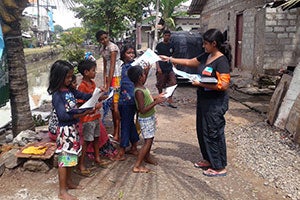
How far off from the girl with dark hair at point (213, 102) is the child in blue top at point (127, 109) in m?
0.89

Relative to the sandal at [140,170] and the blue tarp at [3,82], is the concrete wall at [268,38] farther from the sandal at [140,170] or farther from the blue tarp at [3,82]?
the blue tarp at [3,82]

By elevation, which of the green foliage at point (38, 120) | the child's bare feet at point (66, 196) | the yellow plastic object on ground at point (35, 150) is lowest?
the child's bare feet at point (66, 196)

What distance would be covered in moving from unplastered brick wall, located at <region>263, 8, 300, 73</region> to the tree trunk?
7.16 m

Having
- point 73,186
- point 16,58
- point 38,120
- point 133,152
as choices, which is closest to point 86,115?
point 73,186

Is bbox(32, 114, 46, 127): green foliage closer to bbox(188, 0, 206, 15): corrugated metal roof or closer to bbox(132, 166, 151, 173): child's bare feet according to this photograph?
bbox(132, 166, 151, 173): child's bare feet

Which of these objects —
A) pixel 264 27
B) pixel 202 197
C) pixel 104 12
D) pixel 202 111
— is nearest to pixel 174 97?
pixel 264 27

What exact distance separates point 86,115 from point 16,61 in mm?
1695

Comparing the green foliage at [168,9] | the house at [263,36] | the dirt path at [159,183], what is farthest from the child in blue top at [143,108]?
the green foliage at [168,9]

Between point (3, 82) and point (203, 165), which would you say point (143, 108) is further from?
point (3, 82)

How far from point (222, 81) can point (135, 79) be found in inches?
38.5

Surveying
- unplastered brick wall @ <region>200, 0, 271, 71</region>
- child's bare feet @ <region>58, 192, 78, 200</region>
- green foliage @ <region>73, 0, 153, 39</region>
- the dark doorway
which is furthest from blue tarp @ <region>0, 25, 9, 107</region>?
green foliage @ <region>73, 0, 153, 39</region>

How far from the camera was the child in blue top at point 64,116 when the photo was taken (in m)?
3.00

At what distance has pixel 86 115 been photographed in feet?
10.8

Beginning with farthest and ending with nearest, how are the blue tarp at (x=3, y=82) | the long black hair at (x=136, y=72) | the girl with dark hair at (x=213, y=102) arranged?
the blue tarp at (x=3, y=82), the long black hair at (x=136, y=72), the girl with dark hair at (x=213, y=102)
